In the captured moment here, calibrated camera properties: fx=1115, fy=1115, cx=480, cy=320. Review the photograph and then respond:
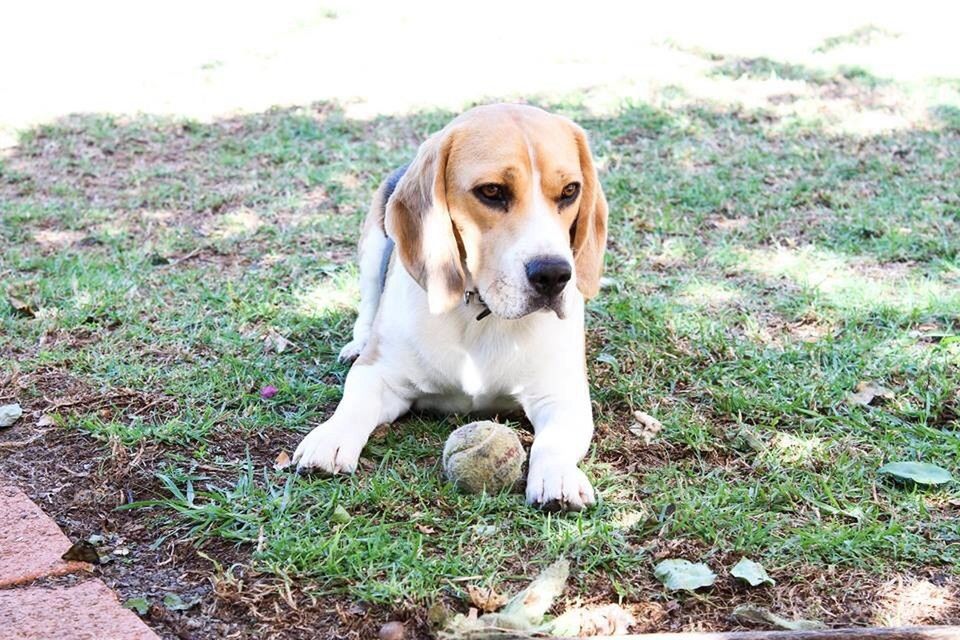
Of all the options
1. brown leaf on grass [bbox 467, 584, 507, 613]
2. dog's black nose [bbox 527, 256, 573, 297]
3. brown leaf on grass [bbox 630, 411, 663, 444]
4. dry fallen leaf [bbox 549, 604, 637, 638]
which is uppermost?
dog's black nose [bbox 527, 256, 573, 297]

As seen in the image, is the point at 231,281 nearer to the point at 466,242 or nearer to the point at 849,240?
the point at 466,242

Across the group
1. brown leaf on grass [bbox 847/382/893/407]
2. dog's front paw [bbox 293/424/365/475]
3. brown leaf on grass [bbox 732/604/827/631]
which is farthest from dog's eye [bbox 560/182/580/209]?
brown leaf on grass [bbox 732/604/827/631]

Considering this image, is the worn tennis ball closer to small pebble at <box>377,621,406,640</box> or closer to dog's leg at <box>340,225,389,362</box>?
small pebble at <box>377,621,406,640</box>

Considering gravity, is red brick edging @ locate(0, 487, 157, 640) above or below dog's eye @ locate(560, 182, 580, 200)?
below

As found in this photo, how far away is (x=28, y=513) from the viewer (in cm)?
322

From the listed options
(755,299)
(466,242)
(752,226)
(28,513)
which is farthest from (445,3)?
(28,513)

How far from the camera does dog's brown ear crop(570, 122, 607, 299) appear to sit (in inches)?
152

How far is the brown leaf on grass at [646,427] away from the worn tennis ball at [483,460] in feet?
2.00

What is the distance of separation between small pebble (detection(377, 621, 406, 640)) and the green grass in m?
0.12

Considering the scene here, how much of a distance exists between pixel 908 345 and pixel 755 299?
78cm

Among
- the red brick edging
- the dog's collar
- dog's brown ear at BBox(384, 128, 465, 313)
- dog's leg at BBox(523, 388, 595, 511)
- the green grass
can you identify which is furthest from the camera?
the dog's collar

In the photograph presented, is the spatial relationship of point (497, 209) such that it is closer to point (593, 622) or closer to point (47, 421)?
point (593, 622)

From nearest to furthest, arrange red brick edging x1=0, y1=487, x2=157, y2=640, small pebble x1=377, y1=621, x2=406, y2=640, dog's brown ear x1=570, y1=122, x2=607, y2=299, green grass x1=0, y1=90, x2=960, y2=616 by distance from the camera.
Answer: red brick edging x1=0, y1=487, x2=157, y2=640, small pebble x1=377, y1=621, x2=406, y2=640, green grass x1=0, y1=90, x2=960, y2=616, dog's brown ear x1=570, y1=122, x2=607, y2=299

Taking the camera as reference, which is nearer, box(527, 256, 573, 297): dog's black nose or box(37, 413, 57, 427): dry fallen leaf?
box(527, 256, 573, 297): dog's black nose
